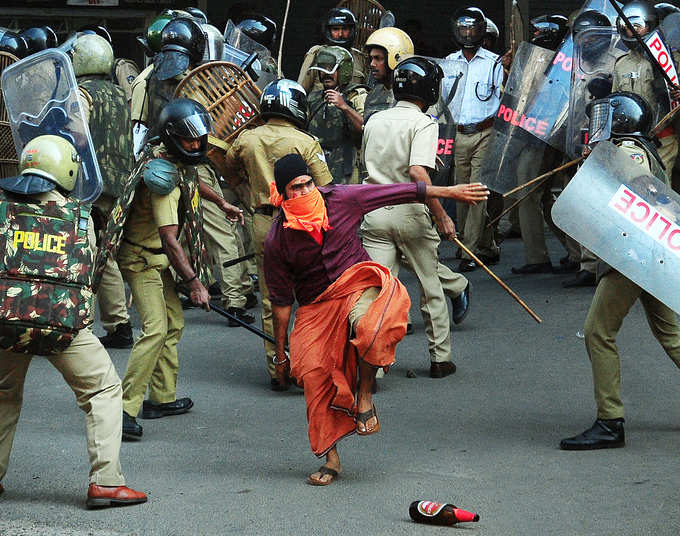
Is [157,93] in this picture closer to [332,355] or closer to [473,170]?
[473,170]

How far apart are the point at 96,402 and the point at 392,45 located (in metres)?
4.24

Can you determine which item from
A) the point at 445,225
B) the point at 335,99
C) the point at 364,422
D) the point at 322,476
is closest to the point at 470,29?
the point at 335,99

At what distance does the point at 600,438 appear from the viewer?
631 cm

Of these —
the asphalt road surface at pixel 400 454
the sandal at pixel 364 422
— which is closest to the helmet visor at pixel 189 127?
the asphalt road surface at pixel 400 454

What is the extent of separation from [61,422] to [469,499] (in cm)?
273

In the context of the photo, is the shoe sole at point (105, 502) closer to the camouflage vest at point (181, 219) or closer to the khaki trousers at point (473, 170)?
the camouflage vest at point (181, 219)

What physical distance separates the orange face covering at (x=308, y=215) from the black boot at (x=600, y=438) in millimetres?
1649

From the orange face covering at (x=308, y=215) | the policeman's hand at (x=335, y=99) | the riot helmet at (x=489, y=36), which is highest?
the riot helmet at (x=489, y=36)

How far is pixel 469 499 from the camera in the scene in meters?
5.53

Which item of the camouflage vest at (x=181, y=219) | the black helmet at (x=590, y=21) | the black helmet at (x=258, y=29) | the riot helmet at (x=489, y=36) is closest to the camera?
the camouflage vest at (x=181, y=219)

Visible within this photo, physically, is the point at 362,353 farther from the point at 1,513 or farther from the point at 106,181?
the point at 106,181

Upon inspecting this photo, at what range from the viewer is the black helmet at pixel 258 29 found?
35.7 feet

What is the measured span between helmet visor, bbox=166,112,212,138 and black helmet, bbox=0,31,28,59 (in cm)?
461

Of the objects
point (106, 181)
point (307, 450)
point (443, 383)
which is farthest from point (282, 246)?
point (106, 181)
